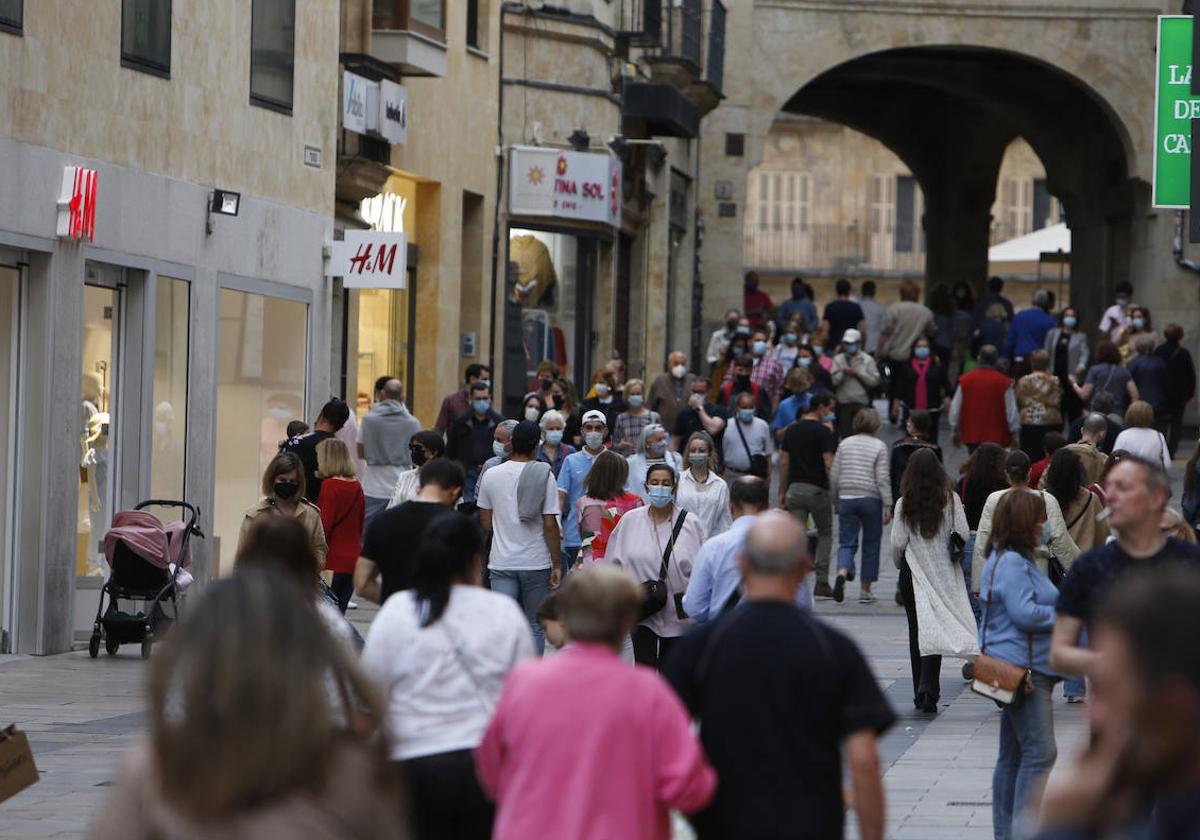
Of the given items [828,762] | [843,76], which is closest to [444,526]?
[828,762]

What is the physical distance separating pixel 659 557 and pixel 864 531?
8025 mm

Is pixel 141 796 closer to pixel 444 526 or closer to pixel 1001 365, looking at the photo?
pixel 444 526

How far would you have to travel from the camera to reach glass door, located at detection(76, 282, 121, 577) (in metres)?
17.4

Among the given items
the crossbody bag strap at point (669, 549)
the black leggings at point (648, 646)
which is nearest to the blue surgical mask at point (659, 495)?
the crossbody bag strap at point (669, 549)

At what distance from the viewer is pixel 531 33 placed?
29297 millimetres

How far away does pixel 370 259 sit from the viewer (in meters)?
21.7

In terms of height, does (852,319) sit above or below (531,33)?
below

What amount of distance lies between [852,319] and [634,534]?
20.9 metres

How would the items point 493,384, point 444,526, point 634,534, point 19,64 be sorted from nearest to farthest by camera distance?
point 444,526
point 634,534
point 19,64
point 493,384

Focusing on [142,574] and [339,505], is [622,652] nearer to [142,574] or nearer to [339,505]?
[339,505]

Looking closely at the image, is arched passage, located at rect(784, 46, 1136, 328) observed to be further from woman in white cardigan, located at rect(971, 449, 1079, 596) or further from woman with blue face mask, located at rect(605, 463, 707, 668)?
woman with blue face mask, located at rect(605, 463, 707, 668)

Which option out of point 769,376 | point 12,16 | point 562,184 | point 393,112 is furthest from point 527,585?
point 562,184

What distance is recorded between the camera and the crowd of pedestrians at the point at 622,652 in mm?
3695

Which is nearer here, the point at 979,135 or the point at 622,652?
the point at 622,652
